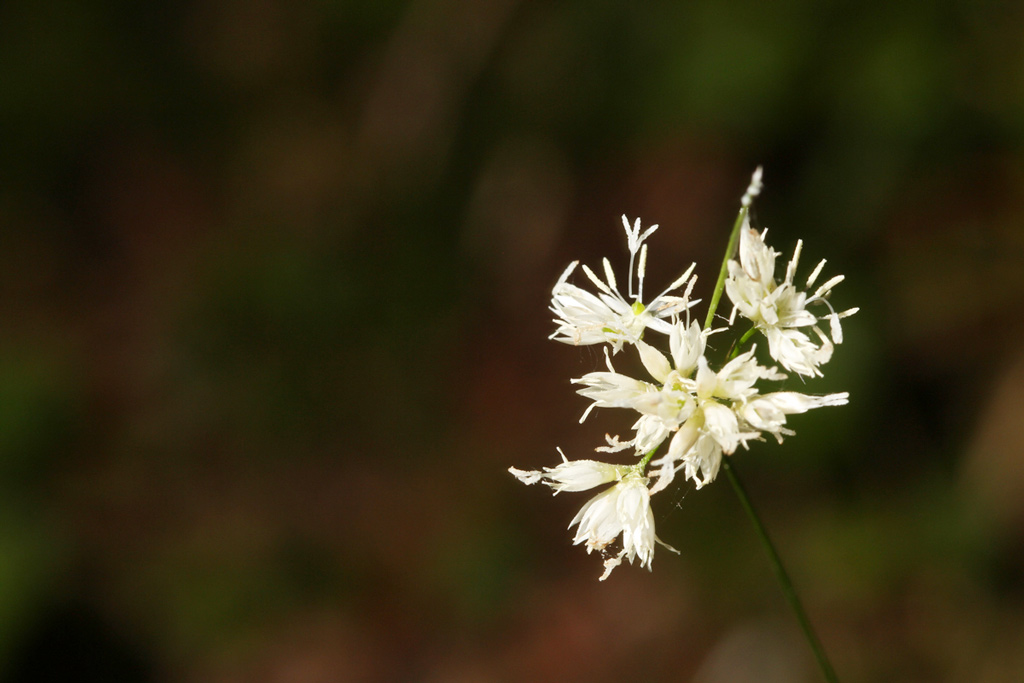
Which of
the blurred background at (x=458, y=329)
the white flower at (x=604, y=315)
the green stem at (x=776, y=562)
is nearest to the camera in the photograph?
the green stem at (x=776, y=562)

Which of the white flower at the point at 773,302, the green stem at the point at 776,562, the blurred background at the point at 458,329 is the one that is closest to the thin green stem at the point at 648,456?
the green stem at the point at 776,562

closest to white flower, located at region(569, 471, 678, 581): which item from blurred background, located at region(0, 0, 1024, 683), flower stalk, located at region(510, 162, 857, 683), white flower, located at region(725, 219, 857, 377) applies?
flower stalk, located at region(510, 162, 857, 683)

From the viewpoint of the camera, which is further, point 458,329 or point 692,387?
point 458,329

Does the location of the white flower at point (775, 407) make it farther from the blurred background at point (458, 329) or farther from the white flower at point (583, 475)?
the blurred background at point (458, 329)

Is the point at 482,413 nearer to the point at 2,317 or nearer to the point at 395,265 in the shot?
the point at 395,265

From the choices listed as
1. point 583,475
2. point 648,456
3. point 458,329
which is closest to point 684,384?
point 648,456

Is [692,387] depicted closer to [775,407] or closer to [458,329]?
[775,407]

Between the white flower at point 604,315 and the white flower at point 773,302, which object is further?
the white flower at point 604,315
